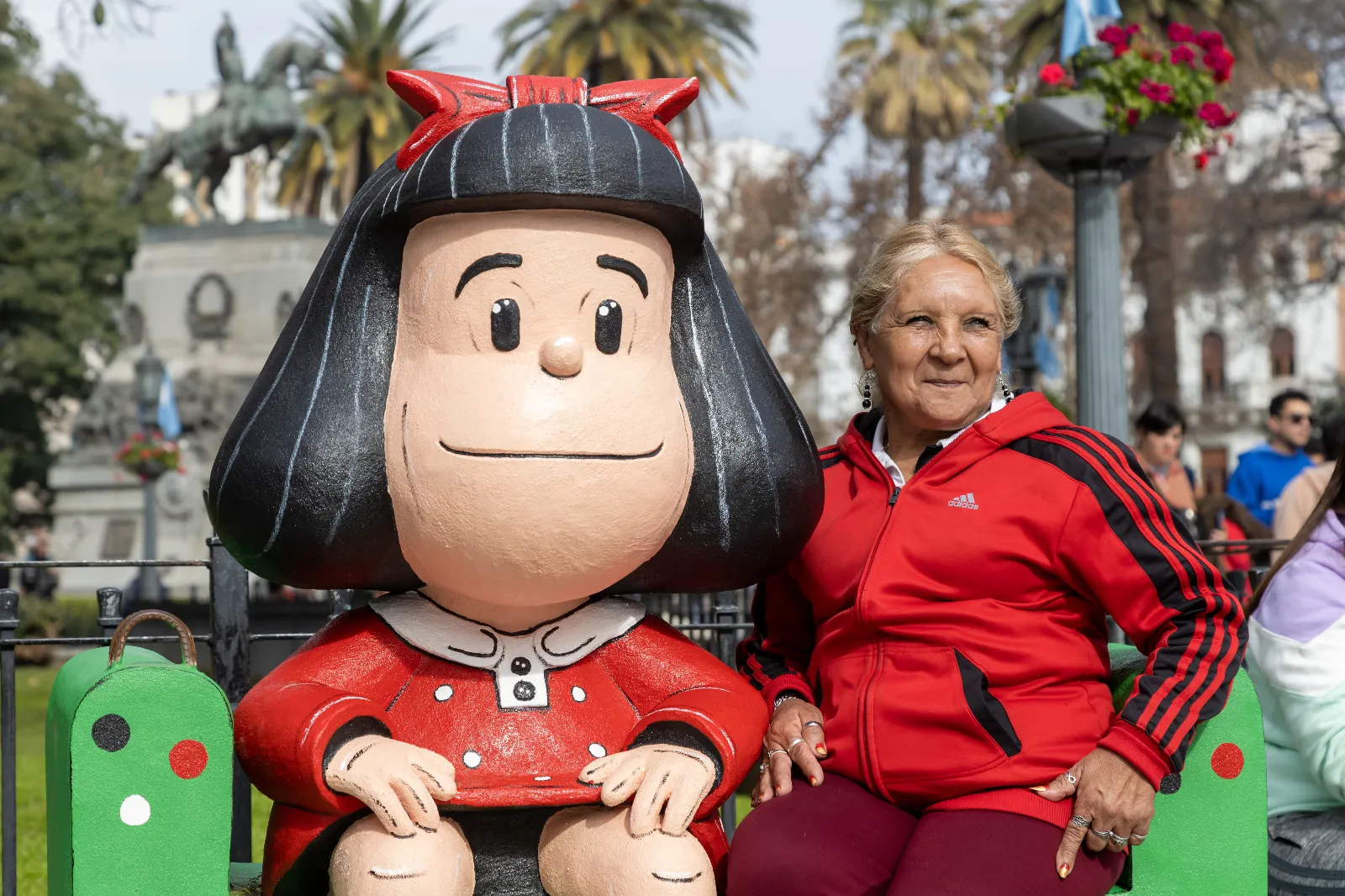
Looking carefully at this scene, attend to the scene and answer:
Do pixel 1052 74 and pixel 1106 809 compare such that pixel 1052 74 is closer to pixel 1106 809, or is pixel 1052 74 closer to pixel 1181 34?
pixel 1181 34

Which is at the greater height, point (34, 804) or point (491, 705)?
point (491, 705)

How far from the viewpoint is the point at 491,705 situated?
2.82m

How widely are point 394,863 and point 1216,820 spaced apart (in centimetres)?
157

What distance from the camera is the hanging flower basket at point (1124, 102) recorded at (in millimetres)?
6168

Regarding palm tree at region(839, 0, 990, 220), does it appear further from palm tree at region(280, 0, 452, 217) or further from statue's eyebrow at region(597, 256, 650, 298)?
statue's eyebrow at region(597, 256, 650, 298)

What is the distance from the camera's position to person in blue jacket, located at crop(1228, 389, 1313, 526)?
25.4 feet

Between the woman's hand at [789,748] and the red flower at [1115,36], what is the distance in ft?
14.1

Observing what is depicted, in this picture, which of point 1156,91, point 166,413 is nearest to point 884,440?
point 1156,91

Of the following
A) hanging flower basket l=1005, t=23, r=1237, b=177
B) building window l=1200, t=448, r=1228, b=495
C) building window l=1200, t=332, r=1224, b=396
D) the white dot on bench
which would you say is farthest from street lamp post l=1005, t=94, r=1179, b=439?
building window l=1200, t=332, r=1224, b=396

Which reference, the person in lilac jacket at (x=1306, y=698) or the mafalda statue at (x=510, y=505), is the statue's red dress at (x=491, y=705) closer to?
the mafalda statue at (x=510, y=505)

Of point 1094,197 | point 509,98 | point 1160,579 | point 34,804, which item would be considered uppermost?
point 1094,197

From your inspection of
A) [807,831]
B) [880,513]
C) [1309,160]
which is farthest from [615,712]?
A: [1309,160]

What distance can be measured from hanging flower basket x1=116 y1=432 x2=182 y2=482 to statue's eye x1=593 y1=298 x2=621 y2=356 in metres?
15.1

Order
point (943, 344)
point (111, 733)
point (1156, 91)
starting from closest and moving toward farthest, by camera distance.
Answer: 1. point (111, 733)
2. point (943, 344)
3. point (1156, 91)
